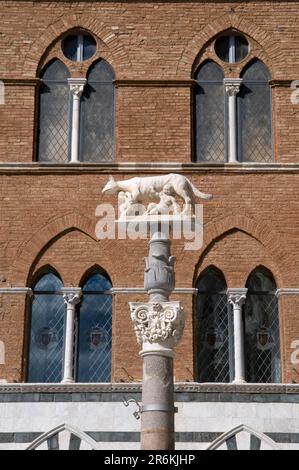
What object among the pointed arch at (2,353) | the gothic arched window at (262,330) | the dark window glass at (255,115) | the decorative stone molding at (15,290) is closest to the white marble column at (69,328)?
the decorative stone molding at (15,290)

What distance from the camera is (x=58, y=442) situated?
49.9 feet

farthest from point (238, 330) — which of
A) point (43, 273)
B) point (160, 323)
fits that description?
point (160, 323)

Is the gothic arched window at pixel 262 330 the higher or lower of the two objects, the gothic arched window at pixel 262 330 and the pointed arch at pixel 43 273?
the lower

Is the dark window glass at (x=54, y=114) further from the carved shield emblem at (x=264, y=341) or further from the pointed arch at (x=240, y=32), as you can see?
the carved shield emblem at (x=264, y=341)

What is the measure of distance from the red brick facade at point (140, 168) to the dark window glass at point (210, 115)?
0.22 meters

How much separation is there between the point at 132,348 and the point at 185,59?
16.5 feet

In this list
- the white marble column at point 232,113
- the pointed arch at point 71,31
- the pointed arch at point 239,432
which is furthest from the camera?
the pointed arch at point 71,31

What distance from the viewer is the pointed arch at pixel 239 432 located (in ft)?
49.4

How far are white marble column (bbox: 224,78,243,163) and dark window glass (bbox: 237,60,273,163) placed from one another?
0.41 feet

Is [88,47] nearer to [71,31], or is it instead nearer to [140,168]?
[71,31]

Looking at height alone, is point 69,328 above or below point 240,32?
below

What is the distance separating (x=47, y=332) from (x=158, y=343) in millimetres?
6134

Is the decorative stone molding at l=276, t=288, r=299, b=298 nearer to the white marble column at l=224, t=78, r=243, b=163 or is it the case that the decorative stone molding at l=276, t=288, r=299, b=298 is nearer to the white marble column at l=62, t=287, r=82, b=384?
the white marble column at l=224, t=78, r=243, b=163
